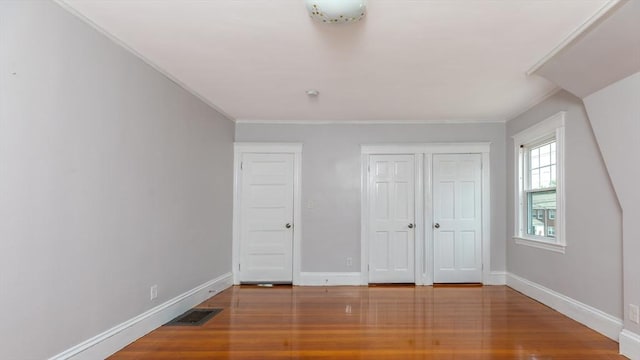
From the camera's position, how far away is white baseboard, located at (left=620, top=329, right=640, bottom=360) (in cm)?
290

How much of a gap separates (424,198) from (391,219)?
59 centimetres

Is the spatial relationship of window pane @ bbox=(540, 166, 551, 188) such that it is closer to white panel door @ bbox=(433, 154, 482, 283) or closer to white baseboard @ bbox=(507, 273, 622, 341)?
white panel door @ bbox=(433, 154, 482, 283)

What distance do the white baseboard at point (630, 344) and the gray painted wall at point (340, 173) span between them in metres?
2.65

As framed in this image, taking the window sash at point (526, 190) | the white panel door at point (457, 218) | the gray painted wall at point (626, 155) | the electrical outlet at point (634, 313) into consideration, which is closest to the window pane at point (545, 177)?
the window sash at point (526, 190)

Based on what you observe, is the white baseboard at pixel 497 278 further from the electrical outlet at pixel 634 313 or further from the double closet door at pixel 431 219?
the electrical outlet at pixel 634 313

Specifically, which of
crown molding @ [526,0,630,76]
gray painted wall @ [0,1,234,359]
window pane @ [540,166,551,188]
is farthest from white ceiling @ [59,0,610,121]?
window pane @ [540,166,551,188]

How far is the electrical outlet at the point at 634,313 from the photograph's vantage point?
9.58 feet

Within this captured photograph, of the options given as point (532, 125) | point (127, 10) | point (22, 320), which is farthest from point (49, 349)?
point (532, 125)

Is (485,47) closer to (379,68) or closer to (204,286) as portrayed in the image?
(379,68)

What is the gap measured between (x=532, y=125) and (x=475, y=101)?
32.9 inches

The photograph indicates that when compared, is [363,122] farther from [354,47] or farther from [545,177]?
[354,47]

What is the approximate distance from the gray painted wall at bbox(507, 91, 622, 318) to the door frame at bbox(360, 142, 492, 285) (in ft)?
3.99

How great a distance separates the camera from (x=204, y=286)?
15.5 ft

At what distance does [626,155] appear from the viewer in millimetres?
3008
